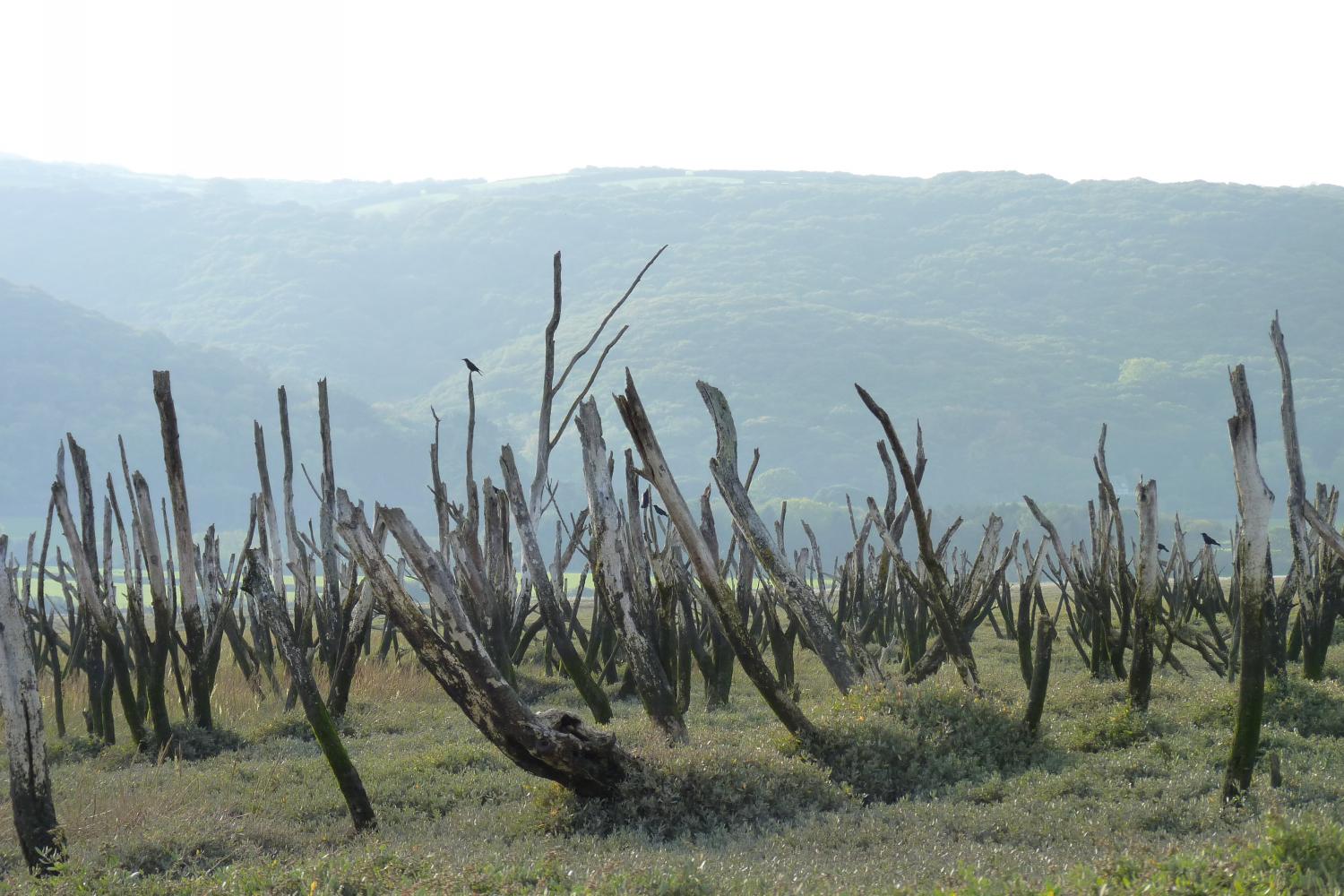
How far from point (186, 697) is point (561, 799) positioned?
449cm

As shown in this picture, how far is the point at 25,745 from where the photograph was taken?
5102mm

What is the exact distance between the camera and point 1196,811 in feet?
18.5

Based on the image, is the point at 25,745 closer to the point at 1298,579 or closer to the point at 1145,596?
the point at 1145,596

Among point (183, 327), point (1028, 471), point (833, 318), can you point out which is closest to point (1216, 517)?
point (1028, 471)

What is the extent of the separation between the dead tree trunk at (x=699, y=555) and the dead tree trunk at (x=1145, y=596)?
7.54ft

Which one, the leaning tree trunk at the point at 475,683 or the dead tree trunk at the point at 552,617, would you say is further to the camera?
the dead tree trunk at the point at 552,617

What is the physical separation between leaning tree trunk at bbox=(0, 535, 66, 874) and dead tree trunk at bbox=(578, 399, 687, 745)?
3190 mm

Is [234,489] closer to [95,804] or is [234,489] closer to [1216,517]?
[1216,517]

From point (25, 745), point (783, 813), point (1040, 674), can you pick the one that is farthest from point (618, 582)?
point (25, 745)

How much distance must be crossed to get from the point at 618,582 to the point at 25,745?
3582 mm

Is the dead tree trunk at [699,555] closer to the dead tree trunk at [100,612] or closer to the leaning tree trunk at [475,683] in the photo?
the leaning tree trunk at [475,683]

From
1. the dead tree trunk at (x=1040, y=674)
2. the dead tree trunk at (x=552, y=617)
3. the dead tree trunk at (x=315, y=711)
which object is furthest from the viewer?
the dead tree trunk at (x=552, y=617)

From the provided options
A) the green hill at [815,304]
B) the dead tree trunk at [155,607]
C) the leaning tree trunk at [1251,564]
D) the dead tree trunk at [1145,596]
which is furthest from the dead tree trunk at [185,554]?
the green hill at [815,304]

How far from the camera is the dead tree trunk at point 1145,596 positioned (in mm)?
7414
